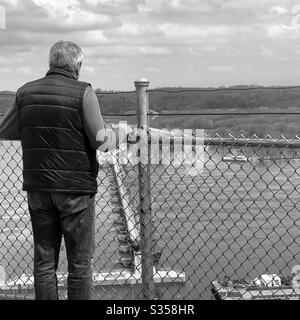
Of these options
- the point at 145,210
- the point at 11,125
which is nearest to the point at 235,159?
the point at 145,210

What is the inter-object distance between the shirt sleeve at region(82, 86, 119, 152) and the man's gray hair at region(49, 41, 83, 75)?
0.20m

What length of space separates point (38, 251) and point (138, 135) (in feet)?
3.77

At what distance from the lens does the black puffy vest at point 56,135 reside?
369 cm

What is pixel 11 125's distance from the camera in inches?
157

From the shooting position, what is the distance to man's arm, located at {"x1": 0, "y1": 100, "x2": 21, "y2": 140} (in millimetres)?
3963

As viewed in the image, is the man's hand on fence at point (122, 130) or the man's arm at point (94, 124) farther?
the man's hand on fence at point (122, 130)

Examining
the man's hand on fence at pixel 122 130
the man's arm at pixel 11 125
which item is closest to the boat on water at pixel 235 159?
the man's hand on fence at pixel 122 130

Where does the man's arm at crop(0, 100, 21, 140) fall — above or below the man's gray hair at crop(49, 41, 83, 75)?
below

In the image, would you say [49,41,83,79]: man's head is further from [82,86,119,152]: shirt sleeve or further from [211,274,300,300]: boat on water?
[211,274,300,300]: boat on water

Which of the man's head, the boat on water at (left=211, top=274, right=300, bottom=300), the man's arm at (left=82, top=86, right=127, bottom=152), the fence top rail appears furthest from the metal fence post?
the boat on water at (left=211, top=274, right=300, bottom=300)

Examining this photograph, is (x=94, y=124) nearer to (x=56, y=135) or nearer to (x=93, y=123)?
(x=93, y=123)

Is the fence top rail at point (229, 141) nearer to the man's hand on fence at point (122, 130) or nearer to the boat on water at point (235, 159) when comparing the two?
the man's hand on fence at point (122, 130)
